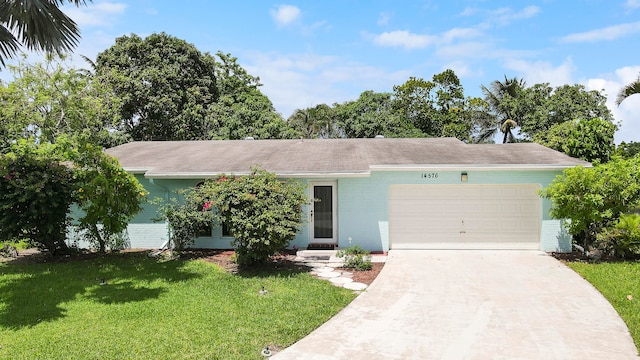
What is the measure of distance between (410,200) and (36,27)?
10.8 metres

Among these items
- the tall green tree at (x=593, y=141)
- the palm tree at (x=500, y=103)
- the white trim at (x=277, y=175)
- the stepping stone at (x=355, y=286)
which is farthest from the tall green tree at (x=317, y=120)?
the stepping stone at (x=355, y=286)

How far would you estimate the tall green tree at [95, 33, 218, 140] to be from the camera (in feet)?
88.7

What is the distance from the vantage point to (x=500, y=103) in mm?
32875

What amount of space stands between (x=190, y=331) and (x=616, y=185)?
36.3 ft

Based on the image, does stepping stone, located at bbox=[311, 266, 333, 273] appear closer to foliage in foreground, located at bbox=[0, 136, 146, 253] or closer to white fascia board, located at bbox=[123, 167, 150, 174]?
foliage in foreground, located at bbox=[0, 136, 146, 253]

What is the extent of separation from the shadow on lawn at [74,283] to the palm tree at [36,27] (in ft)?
16.7

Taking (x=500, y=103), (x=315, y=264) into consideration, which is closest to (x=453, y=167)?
(x=315, y=264)

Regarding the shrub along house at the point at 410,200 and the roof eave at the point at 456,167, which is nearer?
the roof eave at the point at 456,167

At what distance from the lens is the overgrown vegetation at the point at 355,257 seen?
1041 centimetres

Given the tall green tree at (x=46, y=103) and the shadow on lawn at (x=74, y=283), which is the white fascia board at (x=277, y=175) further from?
the tall green tree at (x=46, y=103)

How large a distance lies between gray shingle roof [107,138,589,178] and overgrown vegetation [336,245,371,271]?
237 cm

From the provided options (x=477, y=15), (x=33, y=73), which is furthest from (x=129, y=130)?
(x=477, y=15)

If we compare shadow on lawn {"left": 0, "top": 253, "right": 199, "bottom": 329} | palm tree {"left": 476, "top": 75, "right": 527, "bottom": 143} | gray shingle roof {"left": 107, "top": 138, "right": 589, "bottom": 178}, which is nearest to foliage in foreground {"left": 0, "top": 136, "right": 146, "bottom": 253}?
shadow on lawn {"left": 0, "top": 253, "right": 199, "bottom": 329}

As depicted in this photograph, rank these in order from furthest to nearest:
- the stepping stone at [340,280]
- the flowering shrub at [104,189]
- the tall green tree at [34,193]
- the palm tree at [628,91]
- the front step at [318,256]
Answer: the palm tree at [628,91], the front step at [318,256], the flowering shrub at [104,189], the tall green tree at [34,193], the stepping stone at [340,280]
